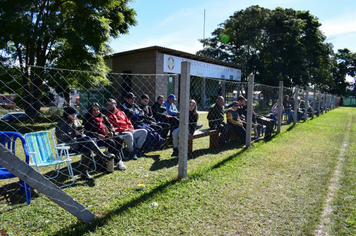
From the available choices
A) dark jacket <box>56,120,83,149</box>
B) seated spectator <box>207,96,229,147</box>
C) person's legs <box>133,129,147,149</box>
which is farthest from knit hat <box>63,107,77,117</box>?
seated spectator <box>207,96,229,147</box>

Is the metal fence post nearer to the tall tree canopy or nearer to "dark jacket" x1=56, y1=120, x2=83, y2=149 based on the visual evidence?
"dark jacket" x1=56, y1=120, x2=83, y2=149

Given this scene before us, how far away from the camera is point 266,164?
15.9ft

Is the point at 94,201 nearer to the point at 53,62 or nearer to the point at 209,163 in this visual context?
the point at 209,163

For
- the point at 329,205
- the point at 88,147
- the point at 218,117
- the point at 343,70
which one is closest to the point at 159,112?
the point at 218,117

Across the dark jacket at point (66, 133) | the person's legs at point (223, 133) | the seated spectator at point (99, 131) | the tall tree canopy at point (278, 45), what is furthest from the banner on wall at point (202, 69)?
the dark jacket at point (66, 133)

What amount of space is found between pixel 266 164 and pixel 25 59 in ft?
38.1

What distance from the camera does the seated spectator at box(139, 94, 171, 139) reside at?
621 cm

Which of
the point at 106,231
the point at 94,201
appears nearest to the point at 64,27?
the point at 94,201

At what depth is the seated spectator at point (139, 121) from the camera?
574 cm

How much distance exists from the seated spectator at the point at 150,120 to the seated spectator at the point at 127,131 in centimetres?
86

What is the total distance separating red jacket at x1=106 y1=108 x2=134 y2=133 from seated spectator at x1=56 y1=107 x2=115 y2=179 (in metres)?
0.94

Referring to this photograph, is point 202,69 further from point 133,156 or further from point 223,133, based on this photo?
point 133,156

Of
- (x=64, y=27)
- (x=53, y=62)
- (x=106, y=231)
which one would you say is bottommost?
(x=106, y=231)

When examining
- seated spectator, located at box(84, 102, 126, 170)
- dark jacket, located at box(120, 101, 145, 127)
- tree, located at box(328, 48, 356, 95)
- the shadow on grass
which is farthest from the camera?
tree, located at box(328, 48, 356, 95)
